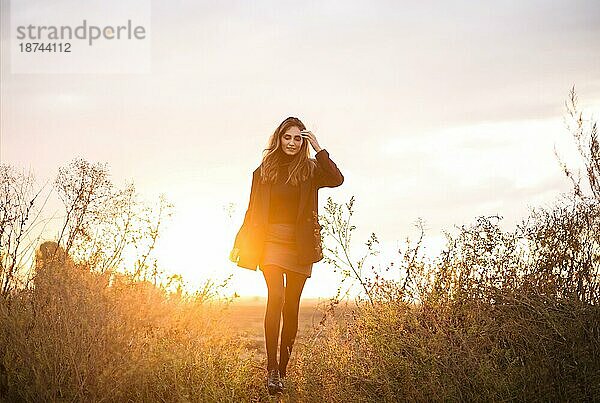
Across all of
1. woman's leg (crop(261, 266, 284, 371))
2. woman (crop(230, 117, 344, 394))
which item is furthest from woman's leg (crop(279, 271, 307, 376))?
woman's leg (crop(261, 266, 284, 371))

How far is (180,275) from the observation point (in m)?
6.76

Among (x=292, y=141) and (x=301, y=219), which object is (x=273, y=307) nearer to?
(x=301, y=219)

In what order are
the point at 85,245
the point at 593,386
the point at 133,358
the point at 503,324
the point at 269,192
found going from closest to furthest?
the point at 593,386, the point at 503,324, the point at 133,358, the point at 269,192, the point at 85,245

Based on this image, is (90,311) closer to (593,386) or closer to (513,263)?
(513,263)

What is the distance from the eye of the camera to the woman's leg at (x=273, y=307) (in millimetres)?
5534

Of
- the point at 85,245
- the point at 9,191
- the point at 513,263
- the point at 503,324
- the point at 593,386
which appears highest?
the point at 9,191

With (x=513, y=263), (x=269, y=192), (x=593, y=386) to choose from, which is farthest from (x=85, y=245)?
(x=593, y=386)

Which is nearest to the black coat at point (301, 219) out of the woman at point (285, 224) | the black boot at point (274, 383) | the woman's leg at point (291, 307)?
the woman at point (285, 224)

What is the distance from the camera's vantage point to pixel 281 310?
5.64m

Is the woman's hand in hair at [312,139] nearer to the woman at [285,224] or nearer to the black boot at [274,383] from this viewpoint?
the woman at [285,224]

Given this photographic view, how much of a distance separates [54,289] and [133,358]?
941mm

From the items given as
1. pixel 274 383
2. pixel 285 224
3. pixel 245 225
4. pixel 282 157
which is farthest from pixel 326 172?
pixel 274 383

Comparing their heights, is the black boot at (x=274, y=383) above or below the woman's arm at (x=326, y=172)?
below

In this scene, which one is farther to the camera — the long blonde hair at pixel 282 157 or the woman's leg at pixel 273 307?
the long blonde hair at pixel 282 157
